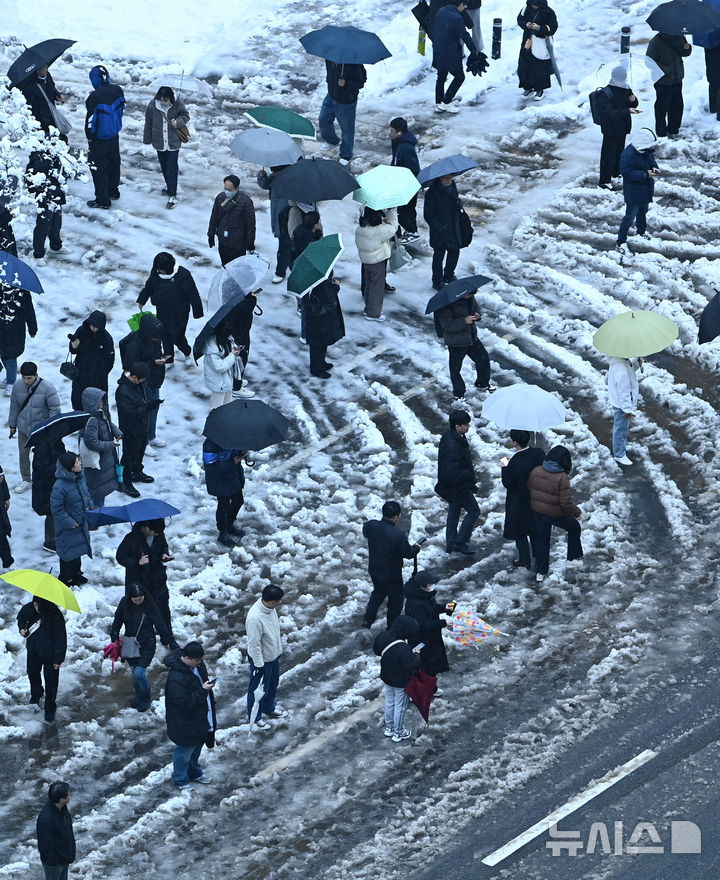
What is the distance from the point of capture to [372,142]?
2428cm

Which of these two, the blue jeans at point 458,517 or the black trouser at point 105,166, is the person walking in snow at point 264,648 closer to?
the blue jeans at point 458,517

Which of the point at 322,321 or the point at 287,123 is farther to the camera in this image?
the point at 287,123

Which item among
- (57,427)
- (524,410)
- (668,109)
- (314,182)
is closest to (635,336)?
(524,410)

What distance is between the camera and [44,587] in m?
12.9

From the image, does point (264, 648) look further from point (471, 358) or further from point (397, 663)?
point (471, 358)

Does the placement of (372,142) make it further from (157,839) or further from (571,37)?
(157,839)

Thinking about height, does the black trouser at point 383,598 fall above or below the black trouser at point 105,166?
below

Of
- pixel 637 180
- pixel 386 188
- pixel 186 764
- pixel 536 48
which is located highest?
pixel 536 48

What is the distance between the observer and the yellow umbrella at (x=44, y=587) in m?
12.8

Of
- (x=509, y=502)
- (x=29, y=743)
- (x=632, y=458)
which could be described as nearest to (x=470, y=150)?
(x=632, y=458)

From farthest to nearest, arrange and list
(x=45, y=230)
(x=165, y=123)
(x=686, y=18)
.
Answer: (x=686, y=18) → (x=165, y=123) → (x=45, y=230)

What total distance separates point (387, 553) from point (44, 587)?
3.14 metres

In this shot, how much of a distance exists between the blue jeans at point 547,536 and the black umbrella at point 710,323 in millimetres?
2673

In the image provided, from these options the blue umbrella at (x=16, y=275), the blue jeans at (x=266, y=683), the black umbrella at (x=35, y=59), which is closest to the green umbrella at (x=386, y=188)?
the blue umbrella at (x=16, y=275)
